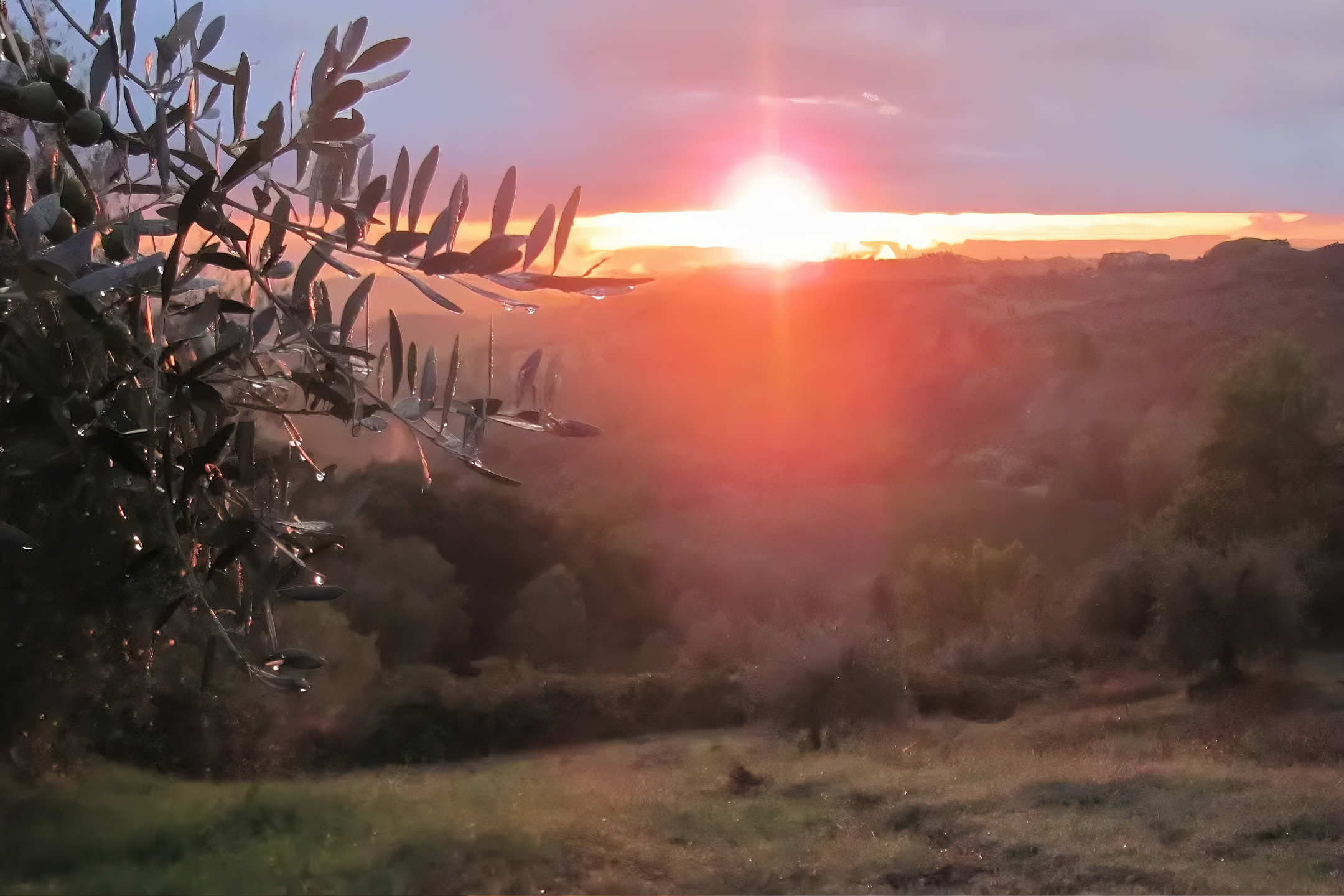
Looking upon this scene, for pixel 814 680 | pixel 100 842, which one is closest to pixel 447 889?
pixel 100 842

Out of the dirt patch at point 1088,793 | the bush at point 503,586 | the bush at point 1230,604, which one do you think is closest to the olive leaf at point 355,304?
the dirt patch at point 1088,793

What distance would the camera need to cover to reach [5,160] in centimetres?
122

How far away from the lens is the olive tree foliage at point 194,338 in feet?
4.14

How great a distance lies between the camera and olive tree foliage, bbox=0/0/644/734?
1262 mm

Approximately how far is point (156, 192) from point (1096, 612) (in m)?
9.47

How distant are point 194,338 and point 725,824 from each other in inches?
198

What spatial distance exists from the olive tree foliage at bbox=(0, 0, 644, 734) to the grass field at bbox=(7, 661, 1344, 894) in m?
3.95

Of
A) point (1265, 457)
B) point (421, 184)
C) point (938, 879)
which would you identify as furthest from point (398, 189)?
point (1265, 457)

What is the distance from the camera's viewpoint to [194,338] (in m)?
1.43

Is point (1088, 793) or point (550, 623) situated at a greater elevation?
point (550, 623)

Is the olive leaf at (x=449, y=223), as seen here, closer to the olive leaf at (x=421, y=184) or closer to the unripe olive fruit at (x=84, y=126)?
the olive leaf at (x=421, y=184)

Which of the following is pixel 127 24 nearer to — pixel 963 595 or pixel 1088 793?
pixel 1088 793

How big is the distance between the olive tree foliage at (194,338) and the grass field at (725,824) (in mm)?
3953

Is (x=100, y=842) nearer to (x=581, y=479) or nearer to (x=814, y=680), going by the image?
(x=581, y=479)
